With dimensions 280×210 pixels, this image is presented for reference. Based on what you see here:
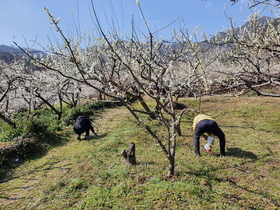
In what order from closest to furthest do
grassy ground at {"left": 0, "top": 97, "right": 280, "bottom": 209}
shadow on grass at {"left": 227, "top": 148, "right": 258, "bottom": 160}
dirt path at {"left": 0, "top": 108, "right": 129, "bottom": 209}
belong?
grassy ground at {"left": 0, "top": 97, "right": 280, "bottom": 209} → dirt path at {"left": 0, "top": 108, "right": 129, "bottom": 209} → shadow on grass at {"left": 227, "top": 148, "right": 258, "bottom": 160}

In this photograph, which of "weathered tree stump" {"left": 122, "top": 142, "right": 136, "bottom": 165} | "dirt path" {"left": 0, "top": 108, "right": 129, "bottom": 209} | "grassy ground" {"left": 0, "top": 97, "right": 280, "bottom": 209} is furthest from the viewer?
"weathered tree stump" {"left": 122, "top": 142, "right": 136, "bottom": 165}

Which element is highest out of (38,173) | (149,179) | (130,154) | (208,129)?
(208,129)

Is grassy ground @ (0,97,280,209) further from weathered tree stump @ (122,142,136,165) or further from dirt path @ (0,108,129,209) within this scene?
weathered tree stump @ (122,142,136,165)

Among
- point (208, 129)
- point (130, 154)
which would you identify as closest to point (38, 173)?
point (130, 154)

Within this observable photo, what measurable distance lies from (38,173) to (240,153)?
6.61m

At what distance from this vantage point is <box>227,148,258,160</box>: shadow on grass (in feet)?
17.9

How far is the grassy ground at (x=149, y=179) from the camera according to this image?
11.5 feet

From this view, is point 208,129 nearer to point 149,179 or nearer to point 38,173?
point 149,179

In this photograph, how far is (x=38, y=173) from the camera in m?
5.57

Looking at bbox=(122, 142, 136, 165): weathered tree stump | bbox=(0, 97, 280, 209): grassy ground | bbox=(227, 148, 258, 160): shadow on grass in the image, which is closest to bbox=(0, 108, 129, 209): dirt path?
bbox=(0, 97, 280, 209): grassy ground

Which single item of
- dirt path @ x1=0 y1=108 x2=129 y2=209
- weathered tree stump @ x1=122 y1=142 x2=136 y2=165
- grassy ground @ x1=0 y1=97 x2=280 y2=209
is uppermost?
weathered tree stump @ x1=122 y1=142 x2=136 y2=165

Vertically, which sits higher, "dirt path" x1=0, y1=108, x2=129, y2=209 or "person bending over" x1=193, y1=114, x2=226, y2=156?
"person bending over" x1=193, y1=114, x2=226, y2=156

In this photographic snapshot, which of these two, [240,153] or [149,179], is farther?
[240,153]

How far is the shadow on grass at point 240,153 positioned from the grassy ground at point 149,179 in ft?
0.06
